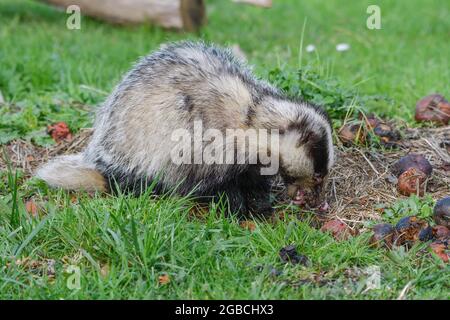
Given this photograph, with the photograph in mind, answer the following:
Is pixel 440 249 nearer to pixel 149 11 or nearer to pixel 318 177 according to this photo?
pixel 318 177

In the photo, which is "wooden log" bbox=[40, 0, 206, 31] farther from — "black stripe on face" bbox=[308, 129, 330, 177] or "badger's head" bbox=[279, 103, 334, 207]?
"black stripe on face" bbox=[308, 129, 330, 177]

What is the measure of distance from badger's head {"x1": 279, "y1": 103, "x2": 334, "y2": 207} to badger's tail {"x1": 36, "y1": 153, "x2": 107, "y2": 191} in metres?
1.42

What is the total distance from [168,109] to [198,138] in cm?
33

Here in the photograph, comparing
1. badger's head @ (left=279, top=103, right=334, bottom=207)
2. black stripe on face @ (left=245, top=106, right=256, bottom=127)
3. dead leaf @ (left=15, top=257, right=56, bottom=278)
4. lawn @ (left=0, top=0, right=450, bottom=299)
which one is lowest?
dead leaf @ (left=15, top=257, right=56, bottom=278)

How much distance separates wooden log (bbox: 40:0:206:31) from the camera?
374 inches

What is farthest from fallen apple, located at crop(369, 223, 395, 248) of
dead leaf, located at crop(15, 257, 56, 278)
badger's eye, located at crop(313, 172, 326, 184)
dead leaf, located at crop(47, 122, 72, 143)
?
dead leaf, located at crop(47, 122, 72, 143)

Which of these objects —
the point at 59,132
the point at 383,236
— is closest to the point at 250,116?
the point at 383,236

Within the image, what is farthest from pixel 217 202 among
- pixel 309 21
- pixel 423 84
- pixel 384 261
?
pixel 309 21

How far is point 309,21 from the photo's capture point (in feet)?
35.3

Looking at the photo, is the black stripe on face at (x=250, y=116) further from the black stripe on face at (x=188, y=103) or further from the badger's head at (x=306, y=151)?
the black stripe on face at (x=188, y=103)

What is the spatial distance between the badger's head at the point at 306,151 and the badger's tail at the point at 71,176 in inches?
55.8

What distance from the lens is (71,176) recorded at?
561cm

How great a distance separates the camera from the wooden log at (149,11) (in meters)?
9.49

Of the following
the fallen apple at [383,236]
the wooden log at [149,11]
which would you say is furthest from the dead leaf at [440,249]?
the wooden log at [149,11]
